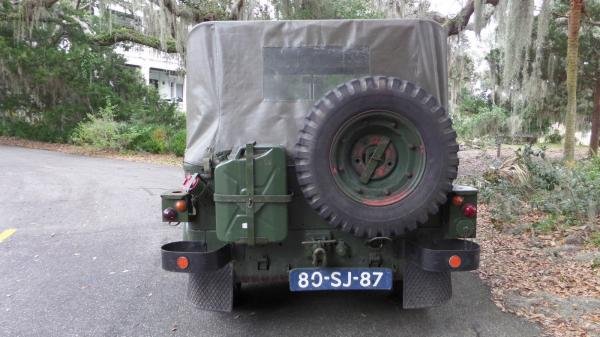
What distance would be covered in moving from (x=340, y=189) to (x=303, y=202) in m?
0.41

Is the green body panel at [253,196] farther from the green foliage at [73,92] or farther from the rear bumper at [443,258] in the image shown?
the green foliage at [73,92]

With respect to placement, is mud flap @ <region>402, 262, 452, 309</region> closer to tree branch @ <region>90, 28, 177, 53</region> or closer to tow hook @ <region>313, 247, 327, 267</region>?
tow hook @ <region>313, 247, 327, 267</region>

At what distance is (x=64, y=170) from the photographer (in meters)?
13.6

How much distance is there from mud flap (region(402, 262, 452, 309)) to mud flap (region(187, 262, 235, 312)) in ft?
4.39

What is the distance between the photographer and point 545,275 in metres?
5.58

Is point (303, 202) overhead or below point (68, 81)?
below

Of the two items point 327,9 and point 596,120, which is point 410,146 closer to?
point 327,9

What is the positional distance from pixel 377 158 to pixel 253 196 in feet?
2.99

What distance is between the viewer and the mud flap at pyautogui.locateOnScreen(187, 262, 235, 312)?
4.09 m

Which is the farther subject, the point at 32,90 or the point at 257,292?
the point at 32,90

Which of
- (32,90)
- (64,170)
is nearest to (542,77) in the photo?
(64,170)

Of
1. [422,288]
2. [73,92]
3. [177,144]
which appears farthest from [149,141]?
[422,288]

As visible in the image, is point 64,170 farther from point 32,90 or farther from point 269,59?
point 269,59

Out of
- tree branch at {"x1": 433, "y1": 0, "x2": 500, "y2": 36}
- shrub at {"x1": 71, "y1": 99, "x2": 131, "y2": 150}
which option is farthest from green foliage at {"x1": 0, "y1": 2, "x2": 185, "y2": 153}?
tree branch at {"x1": 433, "y1": 0, "x2": 500, "y2": 36}
